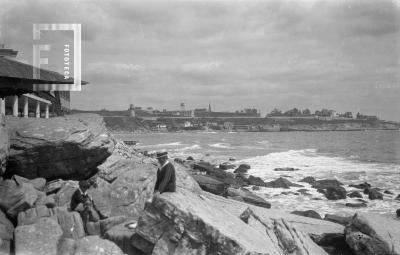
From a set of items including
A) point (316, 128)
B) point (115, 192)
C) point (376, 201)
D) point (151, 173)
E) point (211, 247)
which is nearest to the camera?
point (211, 247)

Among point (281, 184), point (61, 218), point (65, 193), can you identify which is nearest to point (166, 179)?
point (61, 218)

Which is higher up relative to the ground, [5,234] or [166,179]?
[166,179]

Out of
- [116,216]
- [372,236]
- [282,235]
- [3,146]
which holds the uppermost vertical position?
[3,146]

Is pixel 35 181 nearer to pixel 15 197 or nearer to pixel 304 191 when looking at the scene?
pixel 15 197

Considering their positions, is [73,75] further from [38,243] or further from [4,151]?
[38,243]

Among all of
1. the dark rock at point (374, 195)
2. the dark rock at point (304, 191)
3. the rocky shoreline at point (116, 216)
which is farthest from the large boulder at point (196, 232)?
the dark rock at point (374, 195)

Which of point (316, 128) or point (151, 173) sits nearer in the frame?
point (151, 173)

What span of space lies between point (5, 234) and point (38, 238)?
0.75 m

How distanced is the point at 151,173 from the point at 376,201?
48.0 ft

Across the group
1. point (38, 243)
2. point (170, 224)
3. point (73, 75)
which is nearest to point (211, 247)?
point (170, 224)

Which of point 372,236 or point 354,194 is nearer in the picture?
point 372,236

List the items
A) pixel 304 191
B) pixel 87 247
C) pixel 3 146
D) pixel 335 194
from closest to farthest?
pixel 87 247, pixel 3 146, pixel 335 194, pixel 304 191

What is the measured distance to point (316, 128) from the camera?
196 m

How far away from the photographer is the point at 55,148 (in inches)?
377
